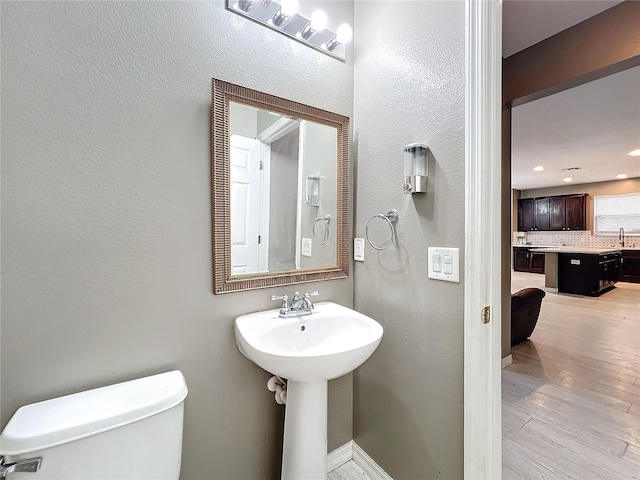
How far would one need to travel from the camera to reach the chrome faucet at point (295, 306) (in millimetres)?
1233

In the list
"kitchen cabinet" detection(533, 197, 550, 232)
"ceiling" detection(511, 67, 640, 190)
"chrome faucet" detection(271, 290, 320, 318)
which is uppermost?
"ceiling" detection(511, 67, 640, 190)

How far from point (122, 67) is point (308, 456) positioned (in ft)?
5.21

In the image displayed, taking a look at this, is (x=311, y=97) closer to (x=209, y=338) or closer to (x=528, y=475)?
(x=209, y=338)

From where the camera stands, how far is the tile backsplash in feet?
23.4

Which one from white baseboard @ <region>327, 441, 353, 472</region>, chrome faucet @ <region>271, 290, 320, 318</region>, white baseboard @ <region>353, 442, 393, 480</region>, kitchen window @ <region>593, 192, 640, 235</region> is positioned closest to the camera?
chrome faucet @ <region>271, 290, 320, 318</region>

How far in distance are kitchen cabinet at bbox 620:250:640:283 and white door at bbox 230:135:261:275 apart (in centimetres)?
911

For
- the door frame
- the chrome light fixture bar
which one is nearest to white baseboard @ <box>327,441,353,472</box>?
the door frame

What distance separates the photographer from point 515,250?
869 centimetres

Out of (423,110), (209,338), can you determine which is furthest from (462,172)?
(209,338)

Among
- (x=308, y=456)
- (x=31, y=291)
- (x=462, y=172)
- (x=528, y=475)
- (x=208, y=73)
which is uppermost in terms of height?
(x=208, y=73)

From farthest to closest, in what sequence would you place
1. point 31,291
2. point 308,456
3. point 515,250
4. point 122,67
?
point 515,250 → point 308,456 → point 122,67 → point 31,291

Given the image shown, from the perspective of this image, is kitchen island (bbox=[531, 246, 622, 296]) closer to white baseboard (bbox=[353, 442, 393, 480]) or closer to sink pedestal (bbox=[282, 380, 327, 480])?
white baseboard (bbox=[353, 442, 393, 480])

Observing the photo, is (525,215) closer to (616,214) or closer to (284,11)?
(616,214)

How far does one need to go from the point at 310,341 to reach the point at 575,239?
32.3 ft
